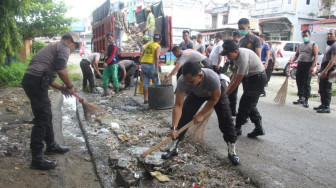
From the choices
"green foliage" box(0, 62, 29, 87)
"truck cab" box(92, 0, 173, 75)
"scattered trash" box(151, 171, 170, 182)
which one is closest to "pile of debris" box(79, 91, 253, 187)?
"scattered trash" box(151, 171, 170, 182)

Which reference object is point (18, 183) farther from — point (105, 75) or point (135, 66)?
point (135, 66)

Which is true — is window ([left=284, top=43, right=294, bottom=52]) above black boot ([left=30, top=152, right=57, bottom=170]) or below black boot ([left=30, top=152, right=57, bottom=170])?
above

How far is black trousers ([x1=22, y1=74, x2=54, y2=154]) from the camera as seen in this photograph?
9.80ft

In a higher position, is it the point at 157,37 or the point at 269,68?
the point at 157,37

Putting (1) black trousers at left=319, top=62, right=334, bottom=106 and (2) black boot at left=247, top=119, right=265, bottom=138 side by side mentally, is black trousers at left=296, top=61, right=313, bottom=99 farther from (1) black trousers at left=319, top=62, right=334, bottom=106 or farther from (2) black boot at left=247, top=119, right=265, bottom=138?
(2) black boot at left=247, top=119, right=265, bottom=138

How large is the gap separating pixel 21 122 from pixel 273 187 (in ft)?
14.7

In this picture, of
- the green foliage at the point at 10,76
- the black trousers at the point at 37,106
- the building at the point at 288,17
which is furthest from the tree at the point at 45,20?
the building at the point at 288,17

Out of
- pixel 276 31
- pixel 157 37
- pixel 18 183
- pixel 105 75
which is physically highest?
pixel 276 31

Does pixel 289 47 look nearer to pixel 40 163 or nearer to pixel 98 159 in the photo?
pixel 98 159

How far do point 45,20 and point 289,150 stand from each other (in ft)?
41.4

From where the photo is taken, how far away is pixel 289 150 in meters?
3.56

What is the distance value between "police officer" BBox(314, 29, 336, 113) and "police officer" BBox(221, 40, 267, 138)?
95.1 inches

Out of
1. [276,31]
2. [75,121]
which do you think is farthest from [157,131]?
[276,31]

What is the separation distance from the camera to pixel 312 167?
3.05m
